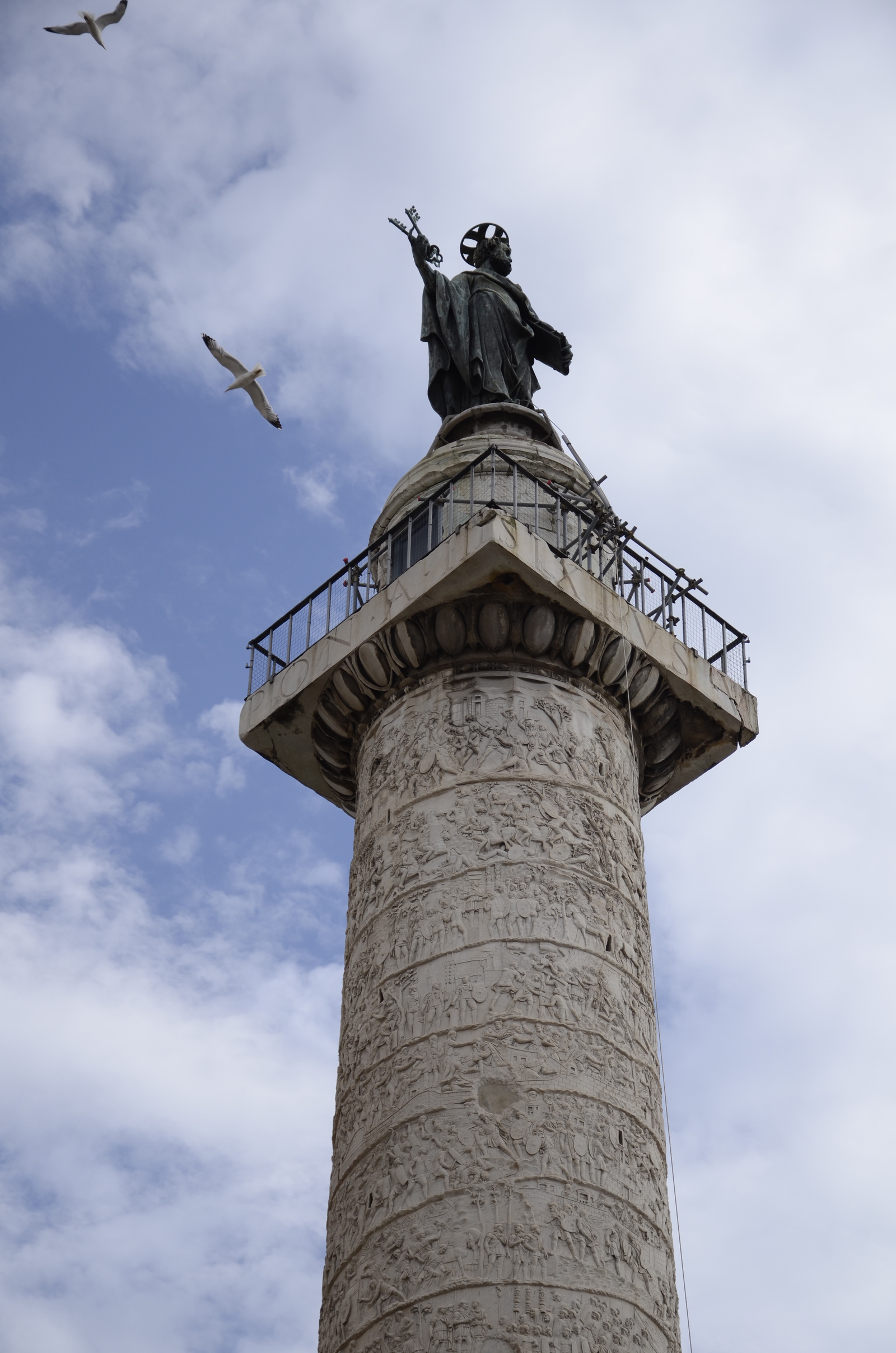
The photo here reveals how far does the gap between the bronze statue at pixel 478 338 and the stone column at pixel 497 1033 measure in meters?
3.78

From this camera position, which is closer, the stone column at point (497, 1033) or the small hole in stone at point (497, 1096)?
the stone column at point (497, 1033)

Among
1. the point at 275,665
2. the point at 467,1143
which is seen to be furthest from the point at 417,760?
the point at 467,1143

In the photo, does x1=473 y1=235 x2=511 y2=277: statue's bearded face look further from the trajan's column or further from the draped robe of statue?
the trajan's column

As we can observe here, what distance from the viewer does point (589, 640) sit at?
10.9 metres

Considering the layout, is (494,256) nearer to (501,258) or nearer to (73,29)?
(501,258)

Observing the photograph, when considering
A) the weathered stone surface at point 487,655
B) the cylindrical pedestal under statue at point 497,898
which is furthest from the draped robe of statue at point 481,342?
the weathered stone surface at point 487,655

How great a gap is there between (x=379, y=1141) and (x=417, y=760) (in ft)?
8.01

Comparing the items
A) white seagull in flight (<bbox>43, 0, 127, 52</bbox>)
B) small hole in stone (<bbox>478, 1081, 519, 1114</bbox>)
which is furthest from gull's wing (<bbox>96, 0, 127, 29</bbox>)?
small hole in stone (<bbox>478, 1081, 519, 1114</bbox>)

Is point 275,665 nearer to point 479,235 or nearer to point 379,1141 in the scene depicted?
point 379,1141

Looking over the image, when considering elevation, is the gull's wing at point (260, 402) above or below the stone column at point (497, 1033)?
above

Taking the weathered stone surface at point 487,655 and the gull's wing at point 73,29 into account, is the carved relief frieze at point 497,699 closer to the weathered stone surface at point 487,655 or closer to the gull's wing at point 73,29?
the weathered stone surface at point 487,655

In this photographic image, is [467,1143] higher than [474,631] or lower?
lower

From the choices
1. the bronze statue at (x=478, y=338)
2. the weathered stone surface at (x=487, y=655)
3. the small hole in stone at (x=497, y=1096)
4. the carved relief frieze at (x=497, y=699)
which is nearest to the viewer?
the small hole in stone at (x=497, y=1096)

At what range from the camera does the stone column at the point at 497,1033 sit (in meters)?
8.31
